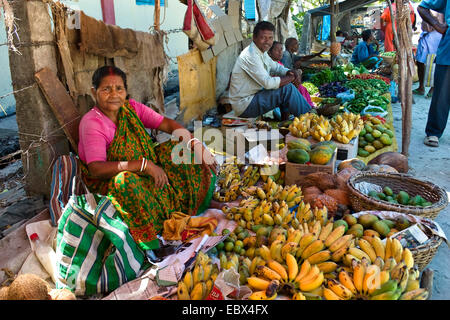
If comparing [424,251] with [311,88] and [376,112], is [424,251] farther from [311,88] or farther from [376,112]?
[311,88]

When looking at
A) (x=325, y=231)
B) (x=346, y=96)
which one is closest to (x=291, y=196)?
(x=325, y=231)

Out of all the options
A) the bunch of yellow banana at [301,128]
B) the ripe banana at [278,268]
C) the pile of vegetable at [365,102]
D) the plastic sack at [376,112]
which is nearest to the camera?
the ripe banana at [278,268]

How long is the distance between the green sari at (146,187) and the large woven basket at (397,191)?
4.17ft

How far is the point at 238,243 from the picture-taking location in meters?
2.59

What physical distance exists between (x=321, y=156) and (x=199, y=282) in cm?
207

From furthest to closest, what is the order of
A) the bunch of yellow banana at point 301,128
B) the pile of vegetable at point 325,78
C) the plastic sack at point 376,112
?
1. the pile of vegetable at point 325,78
2. the plastic sack at point 376,112
3. the bunch of yellow banana at point 301,128

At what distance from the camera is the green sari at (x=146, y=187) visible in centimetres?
255

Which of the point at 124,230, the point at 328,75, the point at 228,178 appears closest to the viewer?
the point at 124,230

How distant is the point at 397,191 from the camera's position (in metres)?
3.34

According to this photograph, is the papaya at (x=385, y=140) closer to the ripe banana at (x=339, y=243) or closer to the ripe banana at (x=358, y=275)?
the ripe banana at (x=339, y=243)

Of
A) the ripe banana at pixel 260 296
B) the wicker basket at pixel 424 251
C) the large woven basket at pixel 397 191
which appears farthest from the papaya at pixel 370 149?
the ripe banana at pixel 260 296
